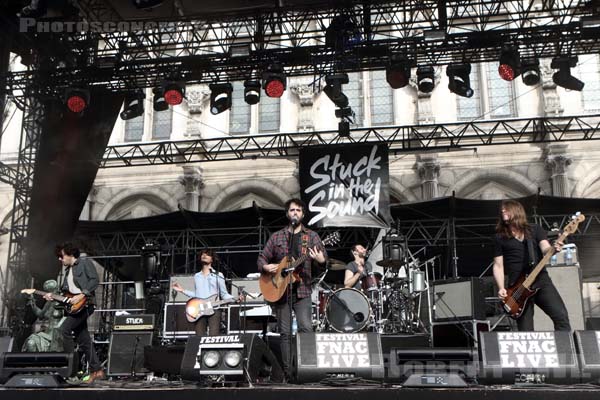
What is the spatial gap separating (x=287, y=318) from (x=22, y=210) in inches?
373

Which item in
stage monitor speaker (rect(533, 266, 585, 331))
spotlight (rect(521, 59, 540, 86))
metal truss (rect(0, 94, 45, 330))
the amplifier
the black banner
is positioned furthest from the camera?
the black banner

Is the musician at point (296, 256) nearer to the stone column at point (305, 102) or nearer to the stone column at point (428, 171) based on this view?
the stone column at point (428, 171)

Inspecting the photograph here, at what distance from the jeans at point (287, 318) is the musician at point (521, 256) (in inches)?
74.5

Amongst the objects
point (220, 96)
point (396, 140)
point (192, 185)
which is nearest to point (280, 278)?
point (220, 96)

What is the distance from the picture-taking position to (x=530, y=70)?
42.9 ft

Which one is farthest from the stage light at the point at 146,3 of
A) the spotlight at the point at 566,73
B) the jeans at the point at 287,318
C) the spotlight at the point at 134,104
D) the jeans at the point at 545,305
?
the jeans at the point at 545,305

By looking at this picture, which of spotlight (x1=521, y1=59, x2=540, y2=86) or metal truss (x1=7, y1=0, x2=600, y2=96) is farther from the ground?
metal truss (x1=7, y1=0, x2=600, y2=96)

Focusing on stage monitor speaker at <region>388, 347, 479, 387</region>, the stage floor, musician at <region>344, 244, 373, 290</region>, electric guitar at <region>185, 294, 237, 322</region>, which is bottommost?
the stage floor

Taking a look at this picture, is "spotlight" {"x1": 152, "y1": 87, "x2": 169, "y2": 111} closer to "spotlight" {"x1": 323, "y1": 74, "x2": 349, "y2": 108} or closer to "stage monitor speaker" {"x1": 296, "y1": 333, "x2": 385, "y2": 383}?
"spotlight" {"x1": 323, "y1": 74, "x2": 349, "y2": 108}

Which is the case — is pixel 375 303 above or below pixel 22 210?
below

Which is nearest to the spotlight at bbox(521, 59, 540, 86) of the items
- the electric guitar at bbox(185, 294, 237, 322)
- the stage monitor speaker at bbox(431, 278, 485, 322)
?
the stage monitor speaker at bbox(431, 278, 485, 322)

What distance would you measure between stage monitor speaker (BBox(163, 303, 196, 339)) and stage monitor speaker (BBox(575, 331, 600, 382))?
7882mm

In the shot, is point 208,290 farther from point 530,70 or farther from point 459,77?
point 530,70

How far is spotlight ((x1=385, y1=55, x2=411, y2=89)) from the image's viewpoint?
1320cm
